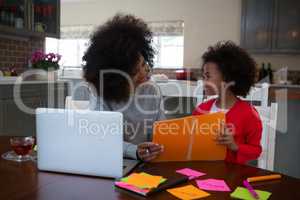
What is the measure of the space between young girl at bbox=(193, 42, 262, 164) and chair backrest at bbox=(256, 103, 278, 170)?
5.5 inches

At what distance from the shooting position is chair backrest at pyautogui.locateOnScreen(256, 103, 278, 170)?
1.63m

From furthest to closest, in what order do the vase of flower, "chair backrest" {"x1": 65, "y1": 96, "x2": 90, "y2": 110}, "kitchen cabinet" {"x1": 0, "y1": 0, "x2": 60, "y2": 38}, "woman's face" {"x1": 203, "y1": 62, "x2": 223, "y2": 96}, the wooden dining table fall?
the vase of flower → "kitchen cabinet" {"x1": 0, "y1": 0, "x2": 60, "y2": 38} → "chair backrest" {"x1": 65, "y1": 96, "x2": 90, "y2": 110} → "woman's face" {"x1": 203, "y1": 62, "x2": 223, "y2": 96} → the wooden dining table

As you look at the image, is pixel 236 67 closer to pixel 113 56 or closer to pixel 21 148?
pixel 113 56

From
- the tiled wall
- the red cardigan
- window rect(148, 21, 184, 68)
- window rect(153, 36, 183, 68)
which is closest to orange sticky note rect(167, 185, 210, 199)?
the red cardigan

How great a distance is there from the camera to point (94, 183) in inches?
34.5

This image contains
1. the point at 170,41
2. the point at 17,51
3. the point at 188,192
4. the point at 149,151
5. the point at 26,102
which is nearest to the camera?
the point at 188,192

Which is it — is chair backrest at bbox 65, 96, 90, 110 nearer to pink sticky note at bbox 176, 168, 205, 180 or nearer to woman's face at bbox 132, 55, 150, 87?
woman's face at bbox 132, 55, 150, 87

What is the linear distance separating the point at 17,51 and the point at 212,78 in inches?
108

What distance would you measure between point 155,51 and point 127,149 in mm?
556

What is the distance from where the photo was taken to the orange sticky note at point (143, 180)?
85 cm

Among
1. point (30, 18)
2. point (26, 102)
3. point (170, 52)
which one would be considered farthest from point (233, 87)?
point (170, 52)

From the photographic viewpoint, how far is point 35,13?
363 cm

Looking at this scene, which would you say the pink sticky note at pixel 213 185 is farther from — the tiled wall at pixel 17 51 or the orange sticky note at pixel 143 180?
the tiled wall at pixel 17 51

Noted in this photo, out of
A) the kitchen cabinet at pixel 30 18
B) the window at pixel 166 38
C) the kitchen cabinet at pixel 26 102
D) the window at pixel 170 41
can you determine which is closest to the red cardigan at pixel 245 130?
the kitchen cabinet at pixel 26 102
